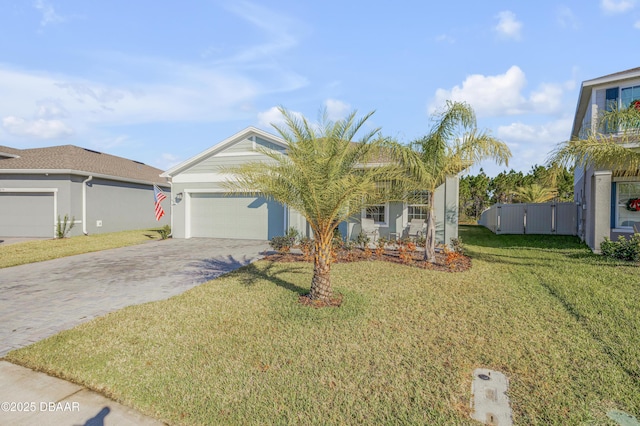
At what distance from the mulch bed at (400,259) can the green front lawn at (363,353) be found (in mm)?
2024

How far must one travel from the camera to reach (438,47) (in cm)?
1041

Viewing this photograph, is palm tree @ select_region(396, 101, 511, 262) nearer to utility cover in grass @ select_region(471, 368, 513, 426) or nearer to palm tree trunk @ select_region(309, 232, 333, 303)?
palm tree trunk @ select_region(309, 232, 333, 303)

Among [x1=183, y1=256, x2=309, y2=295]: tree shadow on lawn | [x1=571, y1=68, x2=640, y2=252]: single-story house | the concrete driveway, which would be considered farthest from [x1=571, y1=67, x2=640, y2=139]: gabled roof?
the concrete driveway

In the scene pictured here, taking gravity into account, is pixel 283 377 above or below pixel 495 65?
below

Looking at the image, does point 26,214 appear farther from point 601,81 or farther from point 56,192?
point 601,81

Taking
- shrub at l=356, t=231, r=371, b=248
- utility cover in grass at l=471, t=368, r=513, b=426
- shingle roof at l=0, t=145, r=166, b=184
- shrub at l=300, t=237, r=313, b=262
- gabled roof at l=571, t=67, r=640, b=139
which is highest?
gabled roof at l=571, t=67, r=640, b=139

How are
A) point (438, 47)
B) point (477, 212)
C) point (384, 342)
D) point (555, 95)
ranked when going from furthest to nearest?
1. point (477, 212)
2. point (555, 95)
3. point (438, 47)
4. point (384, 342)

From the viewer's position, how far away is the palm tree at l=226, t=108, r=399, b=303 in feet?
18.7

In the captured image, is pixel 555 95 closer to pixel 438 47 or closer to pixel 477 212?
pixel 438 47

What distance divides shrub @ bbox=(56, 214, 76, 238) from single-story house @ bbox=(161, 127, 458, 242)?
4820 millimetres

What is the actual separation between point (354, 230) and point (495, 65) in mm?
8002

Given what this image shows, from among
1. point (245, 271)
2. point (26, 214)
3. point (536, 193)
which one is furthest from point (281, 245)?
point (536, 193)

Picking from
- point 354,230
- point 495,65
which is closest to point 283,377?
point 354,230

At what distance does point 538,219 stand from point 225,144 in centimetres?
1772
